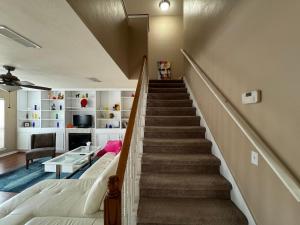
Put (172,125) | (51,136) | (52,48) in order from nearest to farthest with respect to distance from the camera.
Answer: (52,48), (172,125), (51,136)

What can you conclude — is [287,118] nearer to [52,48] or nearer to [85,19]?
[85,19]

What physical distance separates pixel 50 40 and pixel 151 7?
4.66 m

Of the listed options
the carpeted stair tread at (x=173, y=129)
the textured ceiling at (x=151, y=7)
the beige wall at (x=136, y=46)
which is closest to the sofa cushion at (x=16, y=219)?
the carpeted stair tread at (x=173, y=129)

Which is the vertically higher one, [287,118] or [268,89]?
[268,89]

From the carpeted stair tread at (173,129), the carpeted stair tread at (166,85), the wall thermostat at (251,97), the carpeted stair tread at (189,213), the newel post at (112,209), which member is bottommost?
the carpeted stair tread at (189,213)

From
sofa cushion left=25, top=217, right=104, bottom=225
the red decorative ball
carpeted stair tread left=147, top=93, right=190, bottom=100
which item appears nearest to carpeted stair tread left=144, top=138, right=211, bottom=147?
sofa cushion left=25, top=217, right=104, bottom=225

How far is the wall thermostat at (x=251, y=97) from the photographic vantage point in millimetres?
1597

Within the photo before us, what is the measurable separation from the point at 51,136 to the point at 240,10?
6015 mm

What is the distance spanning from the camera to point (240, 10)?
191 cm

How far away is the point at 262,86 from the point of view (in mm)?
1563

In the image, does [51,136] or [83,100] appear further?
[83,100]

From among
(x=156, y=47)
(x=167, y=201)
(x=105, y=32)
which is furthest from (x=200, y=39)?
(x=156, y=47)

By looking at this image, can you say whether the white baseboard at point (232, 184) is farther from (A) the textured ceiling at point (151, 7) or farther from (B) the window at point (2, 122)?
(B) the window at point (2, 122)

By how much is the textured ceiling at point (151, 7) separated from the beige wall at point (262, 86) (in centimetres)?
375
